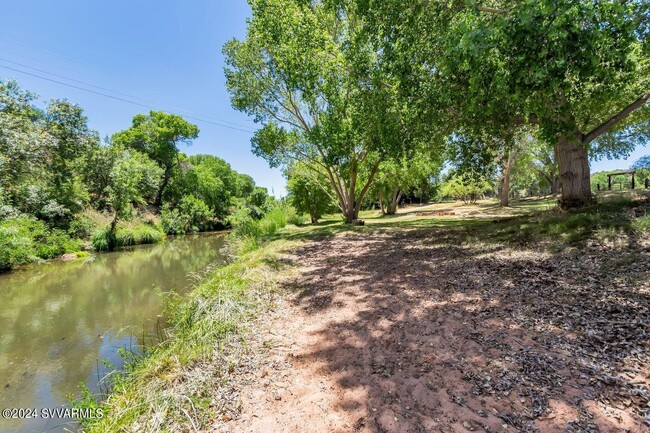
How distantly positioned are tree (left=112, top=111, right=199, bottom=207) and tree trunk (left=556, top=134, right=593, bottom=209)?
104ft

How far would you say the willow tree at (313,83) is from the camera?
9.26m

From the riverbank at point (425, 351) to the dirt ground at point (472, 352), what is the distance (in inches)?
0.6

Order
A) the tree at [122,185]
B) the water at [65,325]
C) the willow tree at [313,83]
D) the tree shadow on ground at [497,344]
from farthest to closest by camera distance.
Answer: the tree at [122,185], the willow tree at [313,83], the water at [65,325], the tree shadow on ground at [497,344]

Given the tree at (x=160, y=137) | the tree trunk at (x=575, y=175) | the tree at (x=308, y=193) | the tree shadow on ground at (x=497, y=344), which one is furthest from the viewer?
the tree at (x=160, y=137)

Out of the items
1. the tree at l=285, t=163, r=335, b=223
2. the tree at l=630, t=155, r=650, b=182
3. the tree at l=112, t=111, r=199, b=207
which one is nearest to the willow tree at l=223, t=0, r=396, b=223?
the tree at l=285, t=163, r=335, b=223

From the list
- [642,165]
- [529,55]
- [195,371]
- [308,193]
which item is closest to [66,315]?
[195,371]

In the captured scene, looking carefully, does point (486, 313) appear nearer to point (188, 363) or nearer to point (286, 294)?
point (286, 294)

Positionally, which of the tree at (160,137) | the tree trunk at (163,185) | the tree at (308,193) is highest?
the tree at (160,137)

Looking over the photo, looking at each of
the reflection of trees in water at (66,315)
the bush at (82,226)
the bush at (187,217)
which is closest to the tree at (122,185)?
the bush at (82,226)

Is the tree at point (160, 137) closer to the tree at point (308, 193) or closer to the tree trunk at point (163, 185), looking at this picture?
the tree trunk at point (163, 185)

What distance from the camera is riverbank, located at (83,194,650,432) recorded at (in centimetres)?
220

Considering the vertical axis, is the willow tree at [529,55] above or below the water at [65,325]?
above

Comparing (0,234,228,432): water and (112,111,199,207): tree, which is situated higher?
(112,111,199,207): tree

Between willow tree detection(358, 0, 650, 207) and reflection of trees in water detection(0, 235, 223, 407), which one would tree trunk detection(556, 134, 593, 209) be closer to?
willow tree detection(358, 0, 650, 207)
